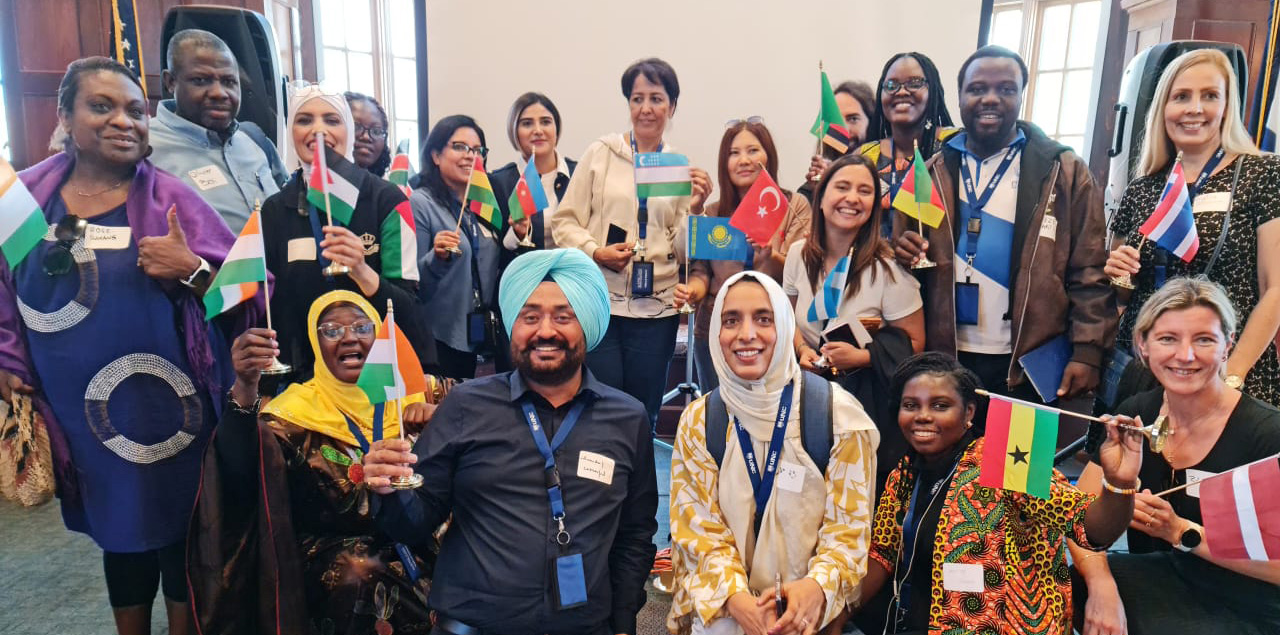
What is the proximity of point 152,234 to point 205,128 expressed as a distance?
2.84 feet

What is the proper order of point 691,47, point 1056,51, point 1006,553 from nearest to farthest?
point 1006,553
point 691,47
point 1056,51

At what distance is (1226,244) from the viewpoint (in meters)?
2.59

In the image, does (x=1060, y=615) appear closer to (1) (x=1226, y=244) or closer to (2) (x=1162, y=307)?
(2) (x=1162, y=307)

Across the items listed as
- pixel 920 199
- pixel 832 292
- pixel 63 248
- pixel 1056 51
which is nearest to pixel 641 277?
pixel 832 292

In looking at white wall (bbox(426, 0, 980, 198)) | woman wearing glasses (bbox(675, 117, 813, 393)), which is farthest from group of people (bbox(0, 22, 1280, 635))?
white wall (bbox(426, 0, 980, 198))

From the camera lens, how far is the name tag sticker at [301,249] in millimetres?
2677

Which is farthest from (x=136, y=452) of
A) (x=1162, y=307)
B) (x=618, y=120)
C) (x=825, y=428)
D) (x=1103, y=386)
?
(x=618, y=120)

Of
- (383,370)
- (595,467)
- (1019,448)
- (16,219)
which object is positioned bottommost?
(595,467)

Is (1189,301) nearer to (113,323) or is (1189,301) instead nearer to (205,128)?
(113,323)

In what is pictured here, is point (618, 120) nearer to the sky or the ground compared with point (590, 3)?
nearer to the ground

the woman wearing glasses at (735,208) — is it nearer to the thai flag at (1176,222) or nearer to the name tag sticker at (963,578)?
the thai flag at (1176,222)

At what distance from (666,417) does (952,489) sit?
3.00 meters

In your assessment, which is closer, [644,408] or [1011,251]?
[644,408]

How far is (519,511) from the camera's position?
2.10 meters
